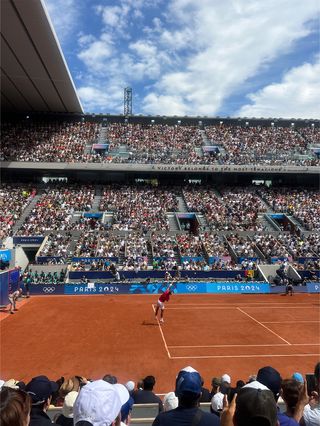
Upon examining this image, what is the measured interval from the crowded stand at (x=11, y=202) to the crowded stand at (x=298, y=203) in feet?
95.5

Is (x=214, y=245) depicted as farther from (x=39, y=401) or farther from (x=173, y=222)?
(x=39, y=401)

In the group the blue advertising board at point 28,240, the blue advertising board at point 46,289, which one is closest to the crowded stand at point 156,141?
the blue advertising board at point 28,240

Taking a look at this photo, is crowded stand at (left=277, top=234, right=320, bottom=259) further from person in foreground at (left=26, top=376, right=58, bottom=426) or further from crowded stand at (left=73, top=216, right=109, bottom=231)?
person in foreground at (left=26, top=376, right=58, bottom=426)

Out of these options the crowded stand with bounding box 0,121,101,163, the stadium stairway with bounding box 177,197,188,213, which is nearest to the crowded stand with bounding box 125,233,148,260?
the stadium stairway with bounding box 177,197,188,213

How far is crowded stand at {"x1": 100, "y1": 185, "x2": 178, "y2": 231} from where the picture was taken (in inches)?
1596

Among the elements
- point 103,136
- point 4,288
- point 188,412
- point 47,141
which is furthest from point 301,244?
point 188,412

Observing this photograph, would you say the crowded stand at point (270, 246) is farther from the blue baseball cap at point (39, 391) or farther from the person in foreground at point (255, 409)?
the person in foreground at point (255, 409)

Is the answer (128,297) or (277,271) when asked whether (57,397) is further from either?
(277,271)

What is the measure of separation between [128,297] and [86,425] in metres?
26.8

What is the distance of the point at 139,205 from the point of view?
44.4 metres

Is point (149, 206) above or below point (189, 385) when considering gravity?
above

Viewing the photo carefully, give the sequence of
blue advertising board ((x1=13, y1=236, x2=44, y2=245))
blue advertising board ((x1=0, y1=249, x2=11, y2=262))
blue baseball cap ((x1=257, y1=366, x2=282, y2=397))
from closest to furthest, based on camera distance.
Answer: blue baseball cap ((x1=257, y1=366, x2=282, y2=397)) → blue advertising board ((x1=0, y1=249, x2=11, y2=262)) → blue advertising board ((x1=13, y1=236, x2=44, y2=245))

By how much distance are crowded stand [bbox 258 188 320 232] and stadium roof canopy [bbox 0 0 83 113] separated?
2753 cm

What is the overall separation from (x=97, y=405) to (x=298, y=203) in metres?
46.9
